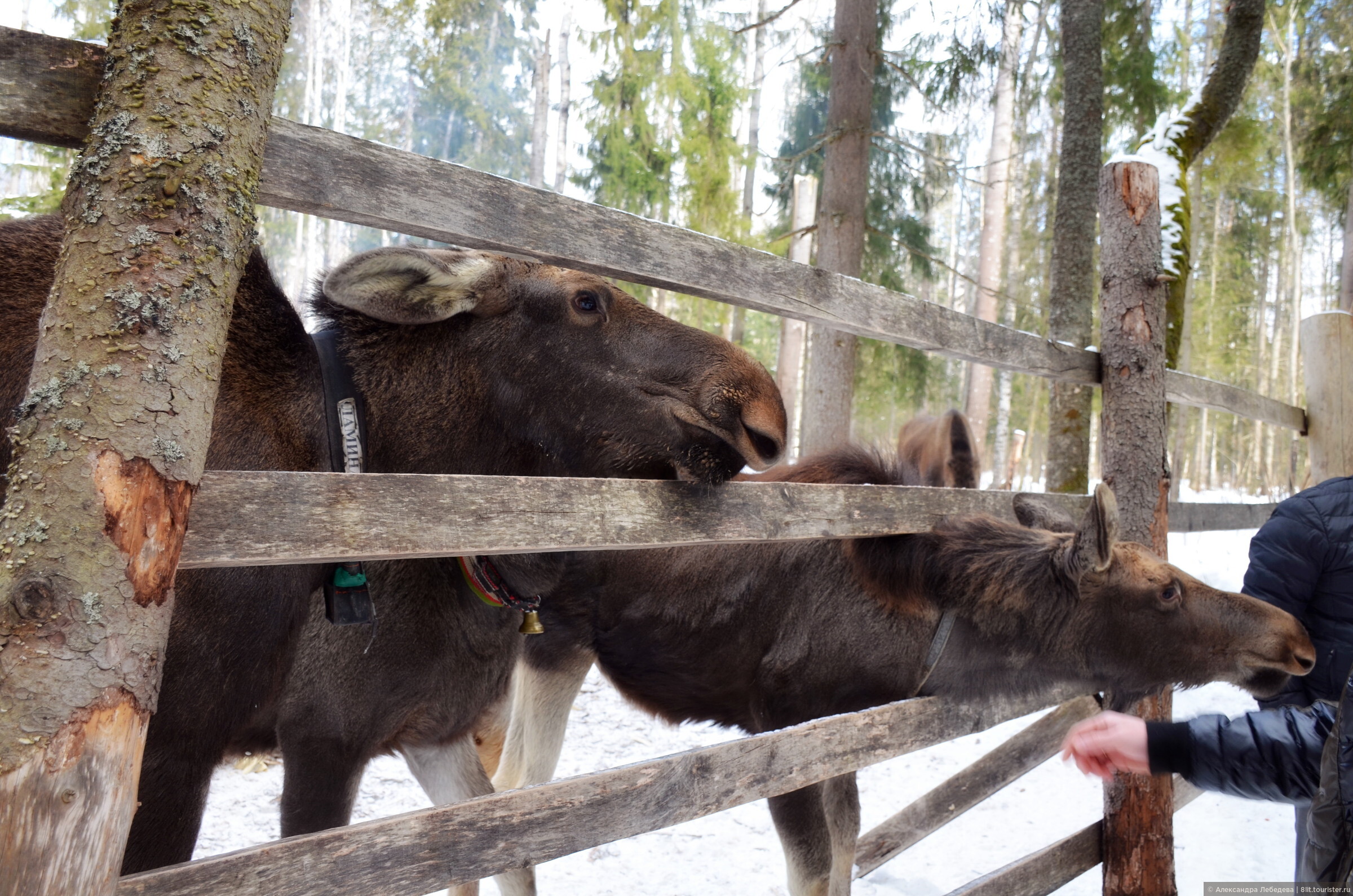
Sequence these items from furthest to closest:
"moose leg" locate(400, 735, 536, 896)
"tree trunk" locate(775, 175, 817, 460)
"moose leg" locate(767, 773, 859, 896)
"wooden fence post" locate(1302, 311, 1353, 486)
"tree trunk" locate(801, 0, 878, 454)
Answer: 1. "tree trunk" locate(775, 175, 817, 460)
2. "tree trunk" locate(801, 0, 878, 454)
3. "wooden fence post" locate(1302, 311, 1353, 486)
4. "moose leg" locate(767, 773, 859, 896)
5. "moose leg" locate(400, 735, 536, 896)

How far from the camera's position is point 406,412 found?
8.16ft

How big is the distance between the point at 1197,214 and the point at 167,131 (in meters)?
27.7

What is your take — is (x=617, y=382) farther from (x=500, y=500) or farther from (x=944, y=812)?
(x=944, y=812)

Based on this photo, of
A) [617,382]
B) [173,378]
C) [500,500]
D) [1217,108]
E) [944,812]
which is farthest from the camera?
[1217,108]

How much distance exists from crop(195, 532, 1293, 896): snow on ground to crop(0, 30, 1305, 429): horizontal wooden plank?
3166 mm

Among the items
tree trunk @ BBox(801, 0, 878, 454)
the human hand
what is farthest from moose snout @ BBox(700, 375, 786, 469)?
tree trunk @ BBox(801, 0, 878, 454)

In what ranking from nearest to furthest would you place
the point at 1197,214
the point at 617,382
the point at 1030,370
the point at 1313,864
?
the point at 1313,864, the point at 617,382, the point at 1030,370, the point at 1197,214

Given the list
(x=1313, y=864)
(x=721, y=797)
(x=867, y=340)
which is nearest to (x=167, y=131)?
(x=721, y=797)

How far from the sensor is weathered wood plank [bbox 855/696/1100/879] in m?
4.23

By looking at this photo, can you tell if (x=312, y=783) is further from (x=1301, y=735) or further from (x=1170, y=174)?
(x=1170, y=174)

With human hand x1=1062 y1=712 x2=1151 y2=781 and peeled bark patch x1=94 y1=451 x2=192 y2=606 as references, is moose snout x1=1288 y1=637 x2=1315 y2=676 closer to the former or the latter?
human hand x1=1062 y1=712 x2=1151 y2=781

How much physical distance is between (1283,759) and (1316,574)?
1.29m

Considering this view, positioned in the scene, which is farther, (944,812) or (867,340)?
(867,340)

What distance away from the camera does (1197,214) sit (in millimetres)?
23188
